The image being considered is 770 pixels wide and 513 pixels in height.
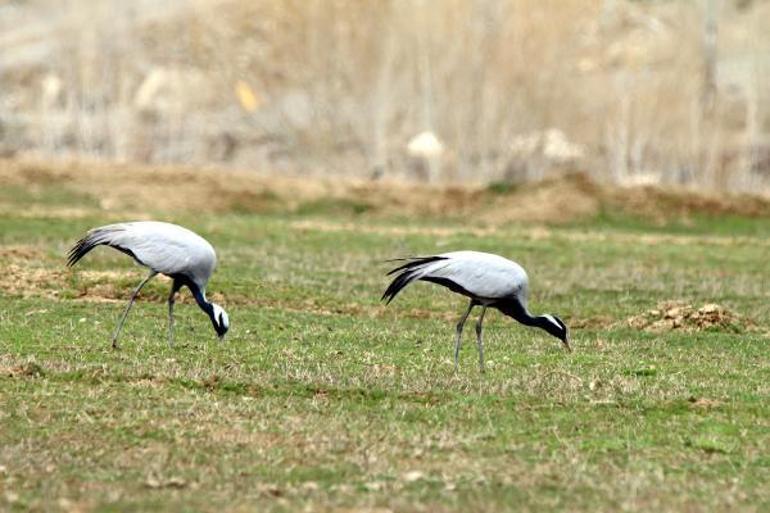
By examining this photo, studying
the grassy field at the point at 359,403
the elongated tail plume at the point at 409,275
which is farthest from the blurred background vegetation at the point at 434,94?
the elongated tail plume at the point at 409,275

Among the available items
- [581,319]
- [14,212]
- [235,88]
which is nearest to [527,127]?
[235,88]

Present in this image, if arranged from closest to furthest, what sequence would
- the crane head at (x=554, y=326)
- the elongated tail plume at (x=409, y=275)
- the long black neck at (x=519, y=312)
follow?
the elongated tail plume at (x=409, y=275) → the long black neck at (x=519, y=312) → the crane head at (x=554, y=326)

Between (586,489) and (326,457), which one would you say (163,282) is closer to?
(326,457)

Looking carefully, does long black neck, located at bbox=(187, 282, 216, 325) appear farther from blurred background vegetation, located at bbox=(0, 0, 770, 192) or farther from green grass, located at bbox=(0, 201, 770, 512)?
blurred background vegetation, located at bbox=(0, 0, 770, 192)

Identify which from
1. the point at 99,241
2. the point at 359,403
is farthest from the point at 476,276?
the point at 99,241

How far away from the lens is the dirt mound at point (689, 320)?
20.9m

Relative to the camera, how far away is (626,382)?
49.9ft

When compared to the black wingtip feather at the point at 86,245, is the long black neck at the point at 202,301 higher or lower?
lower

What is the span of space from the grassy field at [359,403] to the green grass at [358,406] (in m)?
0.03

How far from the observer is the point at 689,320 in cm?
2109

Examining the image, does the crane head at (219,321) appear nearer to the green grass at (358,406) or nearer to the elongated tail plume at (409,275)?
the green grass at (358,406)

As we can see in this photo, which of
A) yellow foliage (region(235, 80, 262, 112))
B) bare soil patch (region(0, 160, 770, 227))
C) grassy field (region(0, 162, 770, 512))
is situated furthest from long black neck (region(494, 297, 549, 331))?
yellow foliage (region(235, 80, 262, 112))

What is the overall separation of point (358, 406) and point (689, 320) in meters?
8.83

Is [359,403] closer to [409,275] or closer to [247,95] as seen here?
[409,275]
